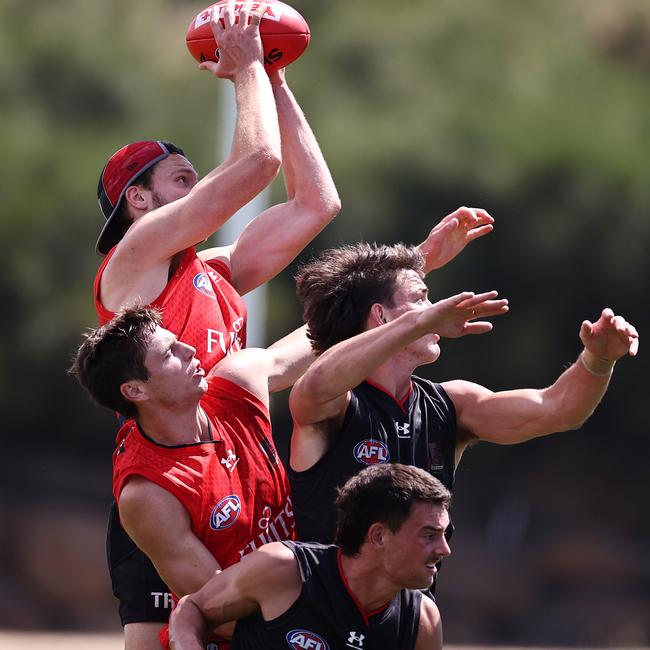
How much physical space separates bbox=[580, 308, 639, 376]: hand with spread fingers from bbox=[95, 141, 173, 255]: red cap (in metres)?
1.59

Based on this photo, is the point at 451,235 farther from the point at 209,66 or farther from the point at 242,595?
the point at 242,595

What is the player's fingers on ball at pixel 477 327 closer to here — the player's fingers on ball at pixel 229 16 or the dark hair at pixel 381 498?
the dark hair at pixel 381 498

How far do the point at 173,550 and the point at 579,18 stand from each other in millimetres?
17594

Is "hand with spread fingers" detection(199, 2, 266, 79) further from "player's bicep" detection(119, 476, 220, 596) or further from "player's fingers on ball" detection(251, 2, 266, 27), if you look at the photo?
"player's bicep" detection(119, 476, 220, 596)

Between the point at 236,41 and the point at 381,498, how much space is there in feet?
5.33

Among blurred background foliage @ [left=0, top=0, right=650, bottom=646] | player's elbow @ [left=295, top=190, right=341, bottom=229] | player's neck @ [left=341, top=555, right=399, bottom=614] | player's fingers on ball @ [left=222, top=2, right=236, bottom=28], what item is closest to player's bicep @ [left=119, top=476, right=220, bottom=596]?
player's neck @ [left=341, top=555, right=399, bottom=614]

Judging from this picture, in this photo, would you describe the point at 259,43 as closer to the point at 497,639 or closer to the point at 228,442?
the point at 228,442

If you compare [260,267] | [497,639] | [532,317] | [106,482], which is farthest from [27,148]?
[260,267]

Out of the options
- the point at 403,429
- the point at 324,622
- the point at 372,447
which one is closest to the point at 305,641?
the point at 324,622

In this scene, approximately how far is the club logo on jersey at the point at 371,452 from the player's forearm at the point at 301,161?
945 mm

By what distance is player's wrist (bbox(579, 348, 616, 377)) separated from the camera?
461 cm

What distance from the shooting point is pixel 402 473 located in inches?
166

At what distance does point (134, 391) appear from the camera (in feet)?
14.0

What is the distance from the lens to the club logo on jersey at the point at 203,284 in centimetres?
469
